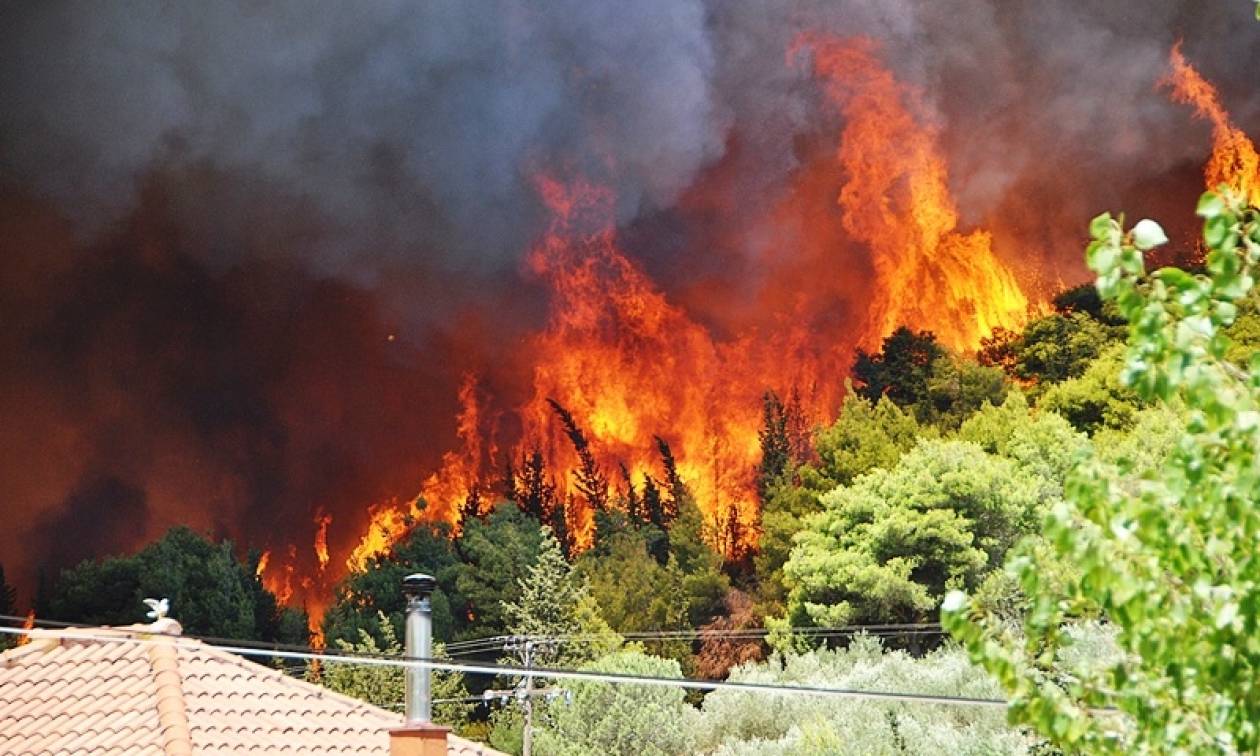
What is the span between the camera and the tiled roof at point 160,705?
14.5m

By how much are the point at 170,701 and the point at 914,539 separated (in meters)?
34.6

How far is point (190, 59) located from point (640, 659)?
40932 millimetres

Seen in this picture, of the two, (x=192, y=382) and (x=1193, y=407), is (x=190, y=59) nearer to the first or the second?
(x=192, y=382)

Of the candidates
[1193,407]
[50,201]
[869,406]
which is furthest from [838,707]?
[50,201]

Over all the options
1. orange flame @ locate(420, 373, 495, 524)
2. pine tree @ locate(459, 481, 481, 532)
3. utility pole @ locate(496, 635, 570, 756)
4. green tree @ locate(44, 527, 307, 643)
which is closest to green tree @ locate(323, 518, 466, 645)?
green tree @ locate(44, 527, 307, 643)

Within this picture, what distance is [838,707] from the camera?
34.9 meters

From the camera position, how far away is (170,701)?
14727 millimetres

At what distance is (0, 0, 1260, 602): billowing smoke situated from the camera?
69.7 meters

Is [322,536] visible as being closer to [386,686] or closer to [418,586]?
[386,686]

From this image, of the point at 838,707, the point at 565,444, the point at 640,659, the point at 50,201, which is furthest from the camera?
the point at 565,444

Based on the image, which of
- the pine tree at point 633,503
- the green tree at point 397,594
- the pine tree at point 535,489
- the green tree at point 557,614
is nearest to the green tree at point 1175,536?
the green tree at point 557,614

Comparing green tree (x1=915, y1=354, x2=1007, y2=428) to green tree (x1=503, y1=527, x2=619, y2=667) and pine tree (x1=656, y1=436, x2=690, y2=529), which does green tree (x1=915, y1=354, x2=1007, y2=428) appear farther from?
green tree (x1=503, y1=527, x2=619, y2=667)

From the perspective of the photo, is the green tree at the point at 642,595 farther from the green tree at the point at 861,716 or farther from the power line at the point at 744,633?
the green tree at the point at 861,716

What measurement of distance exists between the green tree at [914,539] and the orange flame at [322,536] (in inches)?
1167
